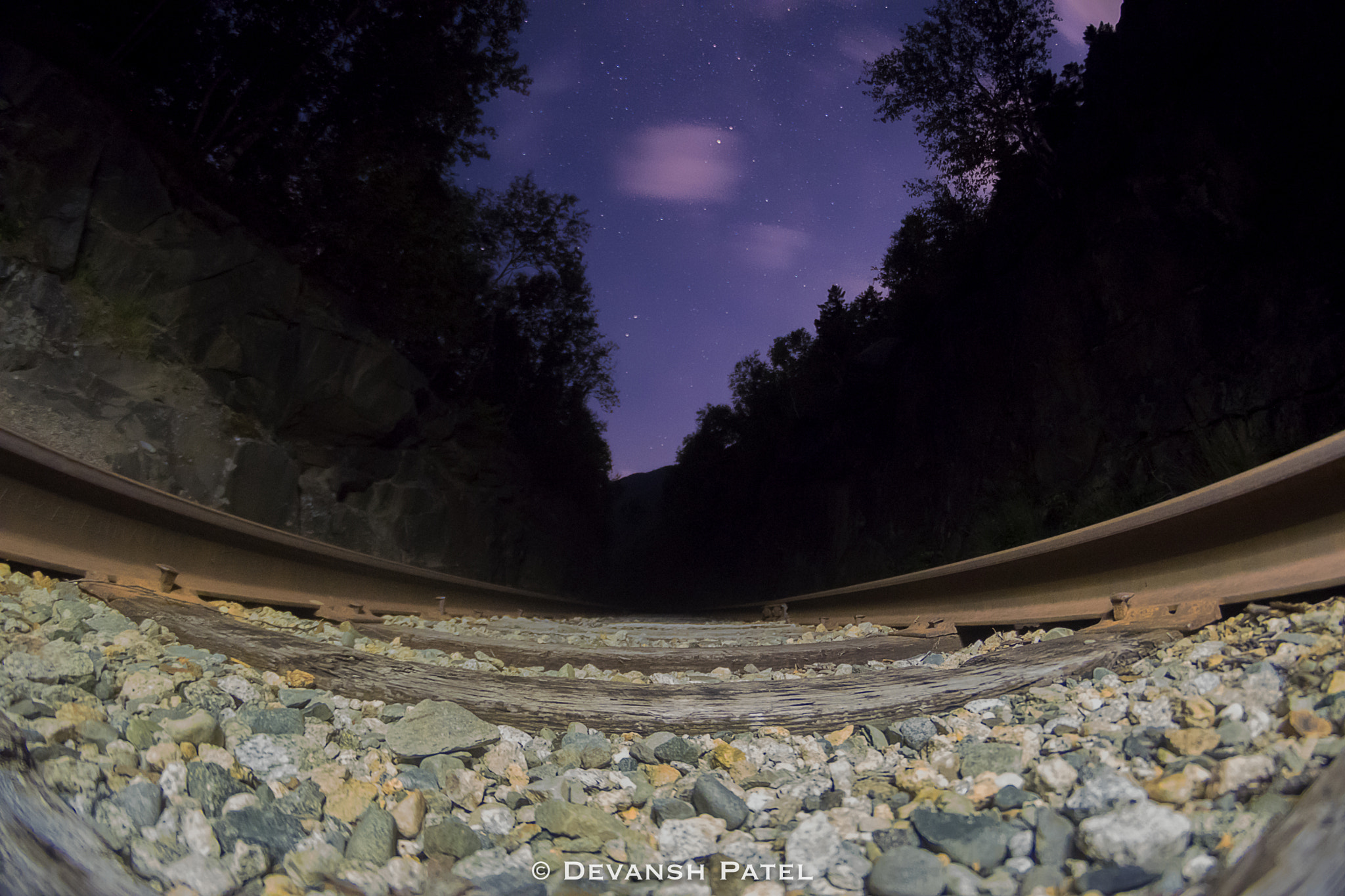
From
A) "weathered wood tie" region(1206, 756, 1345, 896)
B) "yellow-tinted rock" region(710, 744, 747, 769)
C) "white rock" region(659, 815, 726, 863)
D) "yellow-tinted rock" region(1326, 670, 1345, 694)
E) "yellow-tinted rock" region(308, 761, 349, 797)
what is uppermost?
"yellow-tinted rock" region(1326, 670, 1345, 694)

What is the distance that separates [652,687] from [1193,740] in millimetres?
1250

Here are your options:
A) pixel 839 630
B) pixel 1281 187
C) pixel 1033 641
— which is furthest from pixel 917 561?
pixel 1033 641

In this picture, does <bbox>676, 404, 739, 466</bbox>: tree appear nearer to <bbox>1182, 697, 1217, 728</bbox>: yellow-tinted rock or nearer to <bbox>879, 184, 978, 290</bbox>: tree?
<bbox>879, 184, 978, 290</bbox>: tree

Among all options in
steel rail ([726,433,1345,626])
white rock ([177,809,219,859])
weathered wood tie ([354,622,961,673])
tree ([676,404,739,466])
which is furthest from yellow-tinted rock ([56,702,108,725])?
tree ([676,404,739,466])

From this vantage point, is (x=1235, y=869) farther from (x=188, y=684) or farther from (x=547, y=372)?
(x=547, y=372)

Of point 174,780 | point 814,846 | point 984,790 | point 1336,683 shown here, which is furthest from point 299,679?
point 1336,683

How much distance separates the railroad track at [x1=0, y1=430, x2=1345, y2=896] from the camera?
5.01 feet

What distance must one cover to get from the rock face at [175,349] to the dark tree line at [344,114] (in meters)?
1.33

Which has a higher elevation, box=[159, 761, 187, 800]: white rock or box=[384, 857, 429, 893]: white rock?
box=[159, 761, 187, 800]: white rock

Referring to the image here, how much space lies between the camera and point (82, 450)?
22.3 ft

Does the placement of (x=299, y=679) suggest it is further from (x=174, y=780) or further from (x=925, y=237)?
(x=925, y=237)

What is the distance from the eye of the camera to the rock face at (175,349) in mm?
7008

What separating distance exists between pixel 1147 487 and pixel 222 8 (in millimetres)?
16333

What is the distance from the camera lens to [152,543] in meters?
2.58
